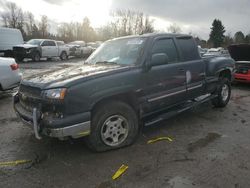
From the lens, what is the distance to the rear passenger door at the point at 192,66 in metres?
4.92

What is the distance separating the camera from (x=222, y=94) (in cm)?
630

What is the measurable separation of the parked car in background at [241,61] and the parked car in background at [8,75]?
24.8 ft

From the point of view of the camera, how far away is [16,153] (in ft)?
12.6

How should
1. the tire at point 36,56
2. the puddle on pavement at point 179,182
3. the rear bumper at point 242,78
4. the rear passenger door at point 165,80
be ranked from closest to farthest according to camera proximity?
1. the puddle on pavement at point 179,182
2. the rear passenger door at point 165,80
3. the rear bumper at point 242,78
4. the tire at point 36,56

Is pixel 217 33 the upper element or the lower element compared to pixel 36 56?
upper

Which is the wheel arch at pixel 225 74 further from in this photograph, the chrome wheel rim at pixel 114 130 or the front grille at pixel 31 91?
the front grille at pixel 31 91

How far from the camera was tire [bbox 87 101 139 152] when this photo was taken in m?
3.62

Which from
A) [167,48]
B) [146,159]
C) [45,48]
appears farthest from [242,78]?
[45,48]

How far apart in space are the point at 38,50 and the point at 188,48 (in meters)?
16.9

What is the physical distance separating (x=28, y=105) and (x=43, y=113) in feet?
1.69

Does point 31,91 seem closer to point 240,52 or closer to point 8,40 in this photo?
point 240,52

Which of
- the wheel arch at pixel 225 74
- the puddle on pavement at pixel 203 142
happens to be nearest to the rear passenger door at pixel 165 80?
the puddle on pavement at pixel 203 142

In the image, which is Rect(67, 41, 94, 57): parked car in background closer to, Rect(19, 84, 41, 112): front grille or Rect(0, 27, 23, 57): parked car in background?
Rect(0, 27, 23, 57): parked car in background

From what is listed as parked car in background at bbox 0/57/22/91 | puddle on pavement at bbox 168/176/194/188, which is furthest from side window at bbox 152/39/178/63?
parked car in background at bbox 0/57/22/91
